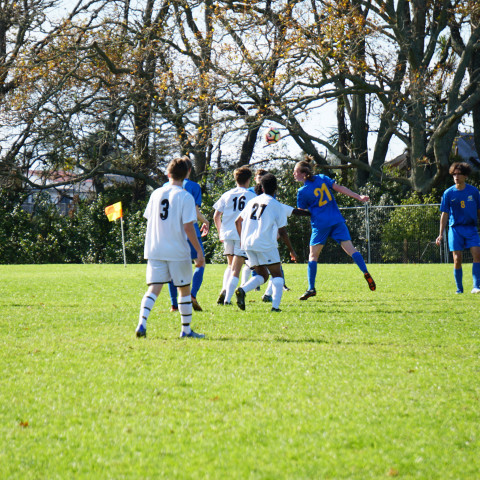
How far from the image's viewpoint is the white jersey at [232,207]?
9.70 meters

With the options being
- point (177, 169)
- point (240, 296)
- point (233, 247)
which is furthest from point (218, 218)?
point (177, 169)

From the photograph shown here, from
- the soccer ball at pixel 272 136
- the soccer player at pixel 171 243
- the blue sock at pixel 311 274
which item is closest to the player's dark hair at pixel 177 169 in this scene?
the soccer player at pixel 171 243

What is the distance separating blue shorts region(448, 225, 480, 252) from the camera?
11.1 metres

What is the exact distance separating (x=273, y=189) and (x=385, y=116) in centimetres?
1742

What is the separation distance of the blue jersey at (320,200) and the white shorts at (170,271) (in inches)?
173

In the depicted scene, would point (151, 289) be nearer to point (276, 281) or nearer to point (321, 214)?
point (276, 281)

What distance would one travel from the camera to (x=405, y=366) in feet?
16.6

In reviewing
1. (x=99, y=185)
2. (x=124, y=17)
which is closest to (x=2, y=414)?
(x=124, y=17)

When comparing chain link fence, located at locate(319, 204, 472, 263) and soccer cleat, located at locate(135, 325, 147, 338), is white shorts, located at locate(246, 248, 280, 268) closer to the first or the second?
soccer cleat, located at locate(135, 325, 147, 338)

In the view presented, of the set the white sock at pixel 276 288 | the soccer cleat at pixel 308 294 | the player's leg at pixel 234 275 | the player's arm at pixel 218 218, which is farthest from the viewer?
the soccer cleat at pixel 308 294

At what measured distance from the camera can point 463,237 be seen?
36.7ft

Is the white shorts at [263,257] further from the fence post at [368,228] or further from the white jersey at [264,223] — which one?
the fence post at [368,228]

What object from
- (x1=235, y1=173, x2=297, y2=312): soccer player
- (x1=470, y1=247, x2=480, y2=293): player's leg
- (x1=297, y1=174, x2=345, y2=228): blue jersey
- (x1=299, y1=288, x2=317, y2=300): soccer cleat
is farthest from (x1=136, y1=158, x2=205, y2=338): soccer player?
(x1=470, y1=247, x2=480, y2=293): player's leg

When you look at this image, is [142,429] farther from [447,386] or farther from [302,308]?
[302,308]
